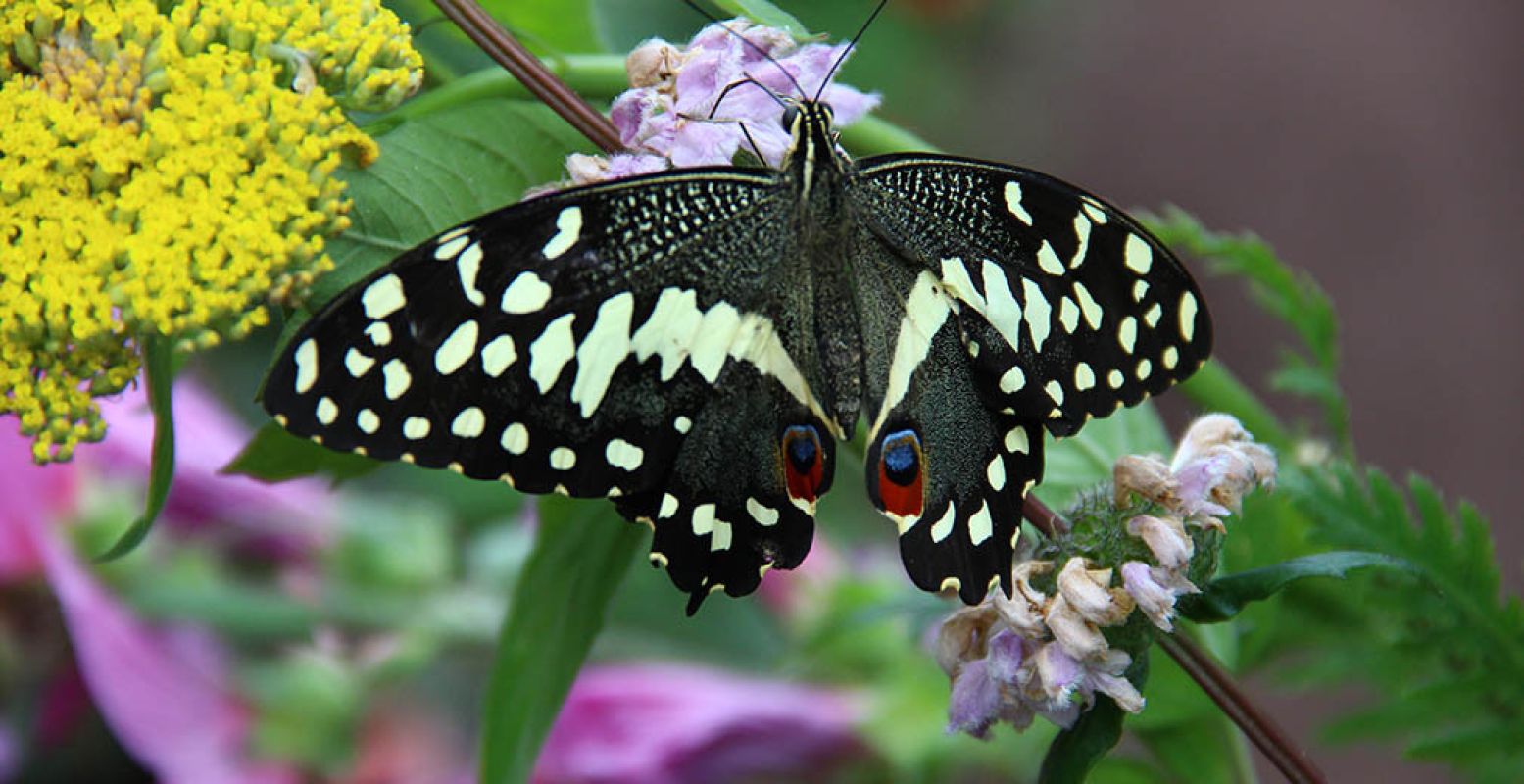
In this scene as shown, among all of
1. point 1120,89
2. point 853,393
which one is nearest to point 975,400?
point 853,393

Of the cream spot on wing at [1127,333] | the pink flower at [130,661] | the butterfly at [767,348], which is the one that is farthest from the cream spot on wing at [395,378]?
the pink flower at [130,661]

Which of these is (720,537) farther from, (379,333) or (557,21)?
(557,21)

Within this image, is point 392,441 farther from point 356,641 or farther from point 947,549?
point 356,641

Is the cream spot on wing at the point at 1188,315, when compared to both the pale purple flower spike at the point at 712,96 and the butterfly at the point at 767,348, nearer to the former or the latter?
the butterfly at the point at 767,348

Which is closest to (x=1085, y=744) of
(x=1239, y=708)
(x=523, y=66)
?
(x=1239, y=708)

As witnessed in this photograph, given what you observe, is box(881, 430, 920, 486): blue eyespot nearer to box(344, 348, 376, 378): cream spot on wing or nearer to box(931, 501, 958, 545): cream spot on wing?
box(931, 501, 958, 545): cream spot on wing

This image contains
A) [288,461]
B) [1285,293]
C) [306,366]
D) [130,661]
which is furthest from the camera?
[130,661]
